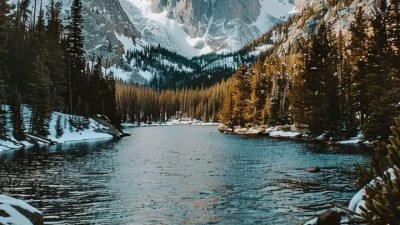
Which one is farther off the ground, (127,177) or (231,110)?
(231,110)

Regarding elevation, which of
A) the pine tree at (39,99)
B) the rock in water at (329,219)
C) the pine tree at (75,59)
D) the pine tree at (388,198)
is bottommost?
the rock in water at (329,219)

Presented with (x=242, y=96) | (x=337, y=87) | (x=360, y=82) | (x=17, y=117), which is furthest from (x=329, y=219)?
(x=242, y=96)

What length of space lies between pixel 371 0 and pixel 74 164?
150194mm

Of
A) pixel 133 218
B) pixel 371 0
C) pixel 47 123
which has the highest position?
pixel 371 0

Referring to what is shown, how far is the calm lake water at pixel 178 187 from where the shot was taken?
1861 centimetres

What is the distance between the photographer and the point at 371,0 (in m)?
159

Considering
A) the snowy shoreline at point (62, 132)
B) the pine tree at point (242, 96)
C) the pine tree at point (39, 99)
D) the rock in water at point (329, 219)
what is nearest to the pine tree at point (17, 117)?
the snowy shoreline at point (62, 132)

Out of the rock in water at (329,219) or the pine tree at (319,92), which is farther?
the pine tree at (319,92)

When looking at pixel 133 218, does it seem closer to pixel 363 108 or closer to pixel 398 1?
pixel 398 1

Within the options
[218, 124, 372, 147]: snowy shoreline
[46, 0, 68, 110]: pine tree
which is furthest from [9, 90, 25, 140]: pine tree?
[218, 124, 372, 147]: snowy shoreline

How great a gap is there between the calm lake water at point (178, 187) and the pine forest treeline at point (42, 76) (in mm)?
17333

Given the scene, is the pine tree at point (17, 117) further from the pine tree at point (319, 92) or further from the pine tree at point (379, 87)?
the pine tree at point (319, 92)

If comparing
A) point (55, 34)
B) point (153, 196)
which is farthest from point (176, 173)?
point (55, 34)

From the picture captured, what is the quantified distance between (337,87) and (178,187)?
1839 inches
